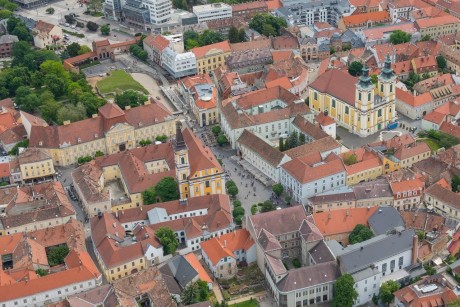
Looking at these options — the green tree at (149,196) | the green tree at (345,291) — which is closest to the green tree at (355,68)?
the green tree at (149,196)

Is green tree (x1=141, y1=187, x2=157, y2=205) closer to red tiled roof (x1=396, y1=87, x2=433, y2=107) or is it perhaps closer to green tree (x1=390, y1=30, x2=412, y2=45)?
red tiled roof (x1=396, y1=87, x2=433, y2=107)

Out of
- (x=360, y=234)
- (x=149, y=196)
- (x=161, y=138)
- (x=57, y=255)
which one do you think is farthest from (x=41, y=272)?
(x=161, y=138)

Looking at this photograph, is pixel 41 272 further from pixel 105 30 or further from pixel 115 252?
pixel 105 30

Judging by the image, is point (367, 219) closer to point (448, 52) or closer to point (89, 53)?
point (448, 52)

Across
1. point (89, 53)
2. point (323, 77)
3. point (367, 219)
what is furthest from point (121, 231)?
point (89, 53)

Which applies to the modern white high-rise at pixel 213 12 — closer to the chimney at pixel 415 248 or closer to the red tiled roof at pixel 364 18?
the red tiled roof at pixel 364 18

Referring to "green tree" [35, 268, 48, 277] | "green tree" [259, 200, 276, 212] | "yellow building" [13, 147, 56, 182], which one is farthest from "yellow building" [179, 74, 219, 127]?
"green tree" [35, 268, 48, 277]
